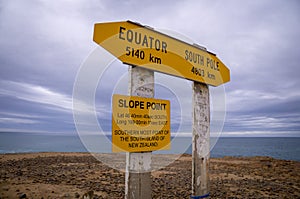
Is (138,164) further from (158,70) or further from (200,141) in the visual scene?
(200,141)

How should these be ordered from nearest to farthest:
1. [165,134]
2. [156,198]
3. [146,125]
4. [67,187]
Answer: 1. [146,125]
2. [165,134]
3. [156,198]
4. [67,187]

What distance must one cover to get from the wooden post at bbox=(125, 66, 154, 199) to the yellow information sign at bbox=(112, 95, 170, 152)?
123 mm

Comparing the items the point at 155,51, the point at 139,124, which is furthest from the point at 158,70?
the point at 139,124

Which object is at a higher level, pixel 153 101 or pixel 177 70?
pixel 177 70

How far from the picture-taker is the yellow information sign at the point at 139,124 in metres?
2.67

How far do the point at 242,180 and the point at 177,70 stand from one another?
8103mm

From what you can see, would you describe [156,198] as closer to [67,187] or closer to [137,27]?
[67,187]

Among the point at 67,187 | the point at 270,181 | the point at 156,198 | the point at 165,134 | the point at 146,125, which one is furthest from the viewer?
the point at 270,181

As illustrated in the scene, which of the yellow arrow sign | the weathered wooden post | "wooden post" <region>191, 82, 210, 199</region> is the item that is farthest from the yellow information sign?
"wooden post" <region>191, 82, 210, 199</region>

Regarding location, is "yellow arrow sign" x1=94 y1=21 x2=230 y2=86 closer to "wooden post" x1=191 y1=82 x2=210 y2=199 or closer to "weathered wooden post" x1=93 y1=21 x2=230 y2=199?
"weathered wooden post" x1=93 y1=21 x2=230 y2=199

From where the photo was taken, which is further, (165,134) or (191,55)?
(191,55)

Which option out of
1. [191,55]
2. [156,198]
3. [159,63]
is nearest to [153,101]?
[159,63]

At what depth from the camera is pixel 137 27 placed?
317 cm

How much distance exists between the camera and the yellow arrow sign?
9.20 ft
